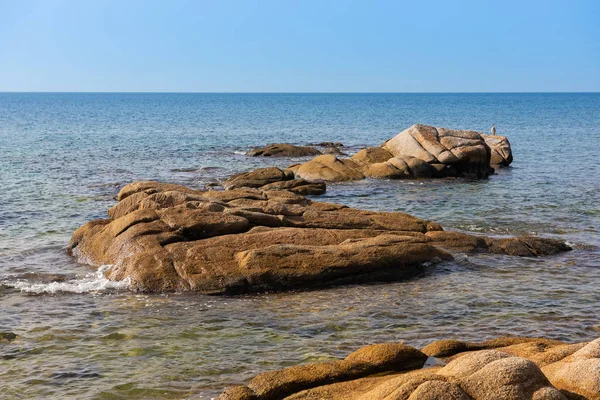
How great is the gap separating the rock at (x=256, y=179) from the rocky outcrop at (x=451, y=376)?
22889 mm

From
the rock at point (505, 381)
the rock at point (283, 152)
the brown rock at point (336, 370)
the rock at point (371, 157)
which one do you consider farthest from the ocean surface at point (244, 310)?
the rock at point (283, 152)

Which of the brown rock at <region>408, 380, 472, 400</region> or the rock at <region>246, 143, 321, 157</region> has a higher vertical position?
the brown rock at <region>408, 380, 472, 400</region>

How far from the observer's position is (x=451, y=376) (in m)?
8.99

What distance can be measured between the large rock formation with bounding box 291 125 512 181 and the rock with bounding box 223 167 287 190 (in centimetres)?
367

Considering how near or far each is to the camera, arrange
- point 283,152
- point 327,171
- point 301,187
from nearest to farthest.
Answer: point 301,187 → point 327,171 → point 283,152

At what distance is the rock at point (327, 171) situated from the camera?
1540 inches

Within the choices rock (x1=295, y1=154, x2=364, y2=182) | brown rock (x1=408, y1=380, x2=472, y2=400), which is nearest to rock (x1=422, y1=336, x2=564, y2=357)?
brown rock (x1=408, y1=380, x2=472, y2=400)

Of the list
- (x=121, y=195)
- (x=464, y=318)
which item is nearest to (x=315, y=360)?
(x=464, y=318)

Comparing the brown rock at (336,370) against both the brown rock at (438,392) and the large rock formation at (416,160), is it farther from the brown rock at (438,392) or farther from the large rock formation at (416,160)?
the large rock formation at (416,160)

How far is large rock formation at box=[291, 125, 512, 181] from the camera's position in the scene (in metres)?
39.7

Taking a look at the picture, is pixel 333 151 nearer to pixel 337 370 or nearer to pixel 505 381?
pixel 337 370

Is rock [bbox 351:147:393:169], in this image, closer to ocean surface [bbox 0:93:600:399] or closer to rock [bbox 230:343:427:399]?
ocean surface [bbox 0:93:600:399]

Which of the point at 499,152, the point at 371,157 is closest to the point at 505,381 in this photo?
the point at 371,157

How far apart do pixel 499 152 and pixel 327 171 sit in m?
14.8
